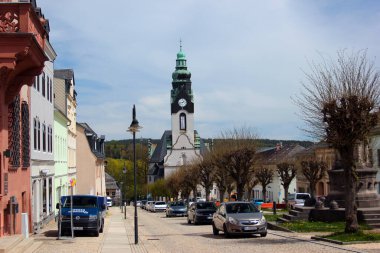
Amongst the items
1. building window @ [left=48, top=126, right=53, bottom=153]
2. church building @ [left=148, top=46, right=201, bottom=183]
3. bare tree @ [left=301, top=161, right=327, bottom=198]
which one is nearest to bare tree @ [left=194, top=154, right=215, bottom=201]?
bare tree @ [left=301, top=161, right=327, bottom=198]

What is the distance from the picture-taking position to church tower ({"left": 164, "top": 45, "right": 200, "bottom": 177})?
387 feet

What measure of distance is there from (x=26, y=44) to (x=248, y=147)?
29.4 m

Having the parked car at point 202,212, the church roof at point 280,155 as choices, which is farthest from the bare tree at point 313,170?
Answer: the parked car at point 202,212

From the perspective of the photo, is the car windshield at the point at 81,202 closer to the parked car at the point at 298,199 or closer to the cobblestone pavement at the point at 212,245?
the cobblestone pavement at the point at 212,245

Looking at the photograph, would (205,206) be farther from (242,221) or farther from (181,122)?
(181,122)

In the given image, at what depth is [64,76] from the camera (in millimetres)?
56906

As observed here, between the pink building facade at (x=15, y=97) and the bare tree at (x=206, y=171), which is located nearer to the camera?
the pink building facade at (x=15, y=97)

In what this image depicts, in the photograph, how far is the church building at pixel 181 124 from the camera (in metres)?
118

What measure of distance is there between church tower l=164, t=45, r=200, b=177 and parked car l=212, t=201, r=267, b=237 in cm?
8880

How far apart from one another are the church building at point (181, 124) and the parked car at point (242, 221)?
88799mm

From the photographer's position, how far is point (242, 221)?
2489 centimetres

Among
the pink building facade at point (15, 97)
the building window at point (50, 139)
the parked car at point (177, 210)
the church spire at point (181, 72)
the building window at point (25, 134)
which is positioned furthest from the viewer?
the church spire at point (181, 72)

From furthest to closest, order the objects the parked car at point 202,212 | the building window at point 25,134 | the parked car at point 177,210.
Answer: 1. the parked car at point 177,210
2. the parked car at point 202,212
3. the building window at point 25,134

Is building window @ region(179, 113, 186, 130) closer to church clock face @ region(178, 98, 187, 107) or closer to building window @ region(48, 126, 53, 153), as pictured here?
church clock face @ region(178, 98, 187, 107)
